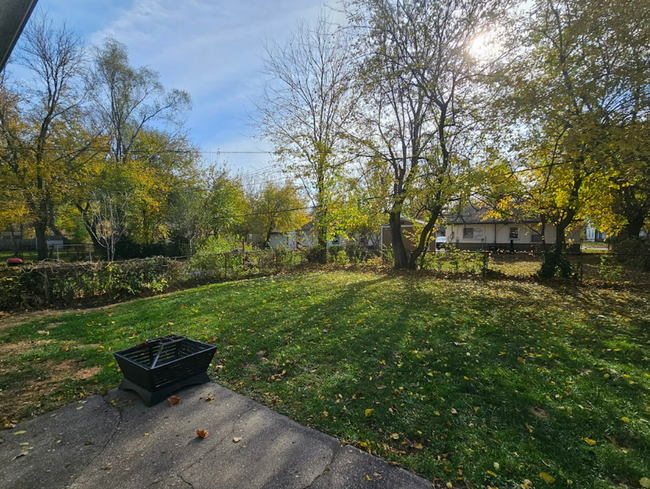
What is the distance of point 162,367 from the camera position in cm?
304

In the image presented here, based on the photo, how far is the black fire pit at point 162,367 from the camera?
2980 mm

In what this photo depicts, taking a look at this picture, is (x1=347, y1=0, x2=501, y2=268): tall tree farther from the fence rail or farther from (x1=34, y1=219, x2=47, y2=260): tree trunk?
(x1=34, y1=219, x2=47, y2=260): tree trunk

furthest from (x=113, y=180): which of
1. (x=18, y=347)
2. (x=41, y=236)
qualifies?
(x=18, y=347)

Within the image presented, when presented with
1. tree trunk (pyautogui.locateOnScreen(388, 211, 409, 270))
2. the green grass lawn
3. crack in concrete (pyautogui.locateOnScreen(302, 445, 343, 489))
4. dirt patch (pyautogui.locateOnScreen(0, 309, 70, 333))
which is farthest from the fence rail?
crack in concrete (pyautogui.locateOnScreen(302, 445, 343, 489))

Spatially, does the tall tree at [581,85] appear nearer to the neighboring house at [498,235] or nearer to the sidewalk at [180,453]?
the sidewalk at [180,453]

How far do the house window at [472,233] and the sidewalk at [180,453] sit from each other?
29.2 m

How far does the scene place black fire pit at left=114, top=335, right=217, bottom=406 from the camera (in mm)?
2980

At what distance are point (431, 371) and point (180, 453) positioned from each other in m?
2.65

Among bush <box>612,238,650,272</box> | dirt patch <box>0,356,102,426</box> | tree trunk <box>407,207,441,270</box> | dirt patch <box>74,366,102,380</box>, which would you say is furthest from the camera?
tree trunk <box>407,207,441,270</box>

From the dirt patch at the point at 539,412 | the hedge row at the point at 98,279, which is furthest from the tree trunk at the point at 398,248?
the dirt patch at the point at 539,412

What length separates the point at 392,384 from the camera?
10.5ft

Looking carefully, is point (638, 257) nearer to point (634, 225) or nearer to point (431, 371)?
point (634, 225)

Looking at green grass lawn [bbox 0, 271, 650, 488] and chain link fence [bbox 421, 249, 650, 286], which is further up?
chain link fence [bbox 421, 249, 650, 286]

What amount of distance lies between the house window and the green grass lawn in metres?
22.0
